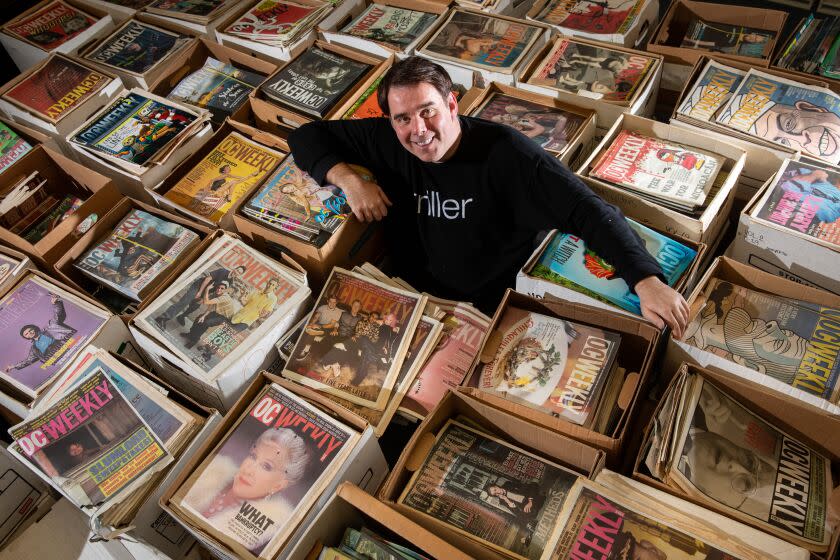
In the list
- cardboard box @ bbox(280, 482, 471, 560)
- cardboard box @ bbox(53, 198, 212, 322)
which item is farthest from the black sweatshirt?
cardboard box @ bbox(280, 482, 471, 560)

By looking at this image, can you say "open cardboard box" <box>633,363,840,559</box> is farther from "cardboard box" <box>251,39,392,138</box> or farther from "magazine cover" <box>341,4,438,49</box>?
"magazine cover" <box>341,4,438,49</box>

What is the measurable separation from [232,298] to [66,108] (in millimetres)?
1320

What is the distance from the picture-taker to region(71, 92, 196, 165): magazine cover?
98.4 inches

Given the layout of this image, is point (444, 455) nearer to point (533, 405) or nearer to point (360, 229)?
A: point (533, 405)

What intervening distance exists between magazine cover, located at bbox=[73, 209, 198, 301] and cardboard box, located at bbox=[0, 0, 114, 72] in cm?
121

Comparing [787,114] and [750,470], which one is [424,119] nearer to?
[750,470]

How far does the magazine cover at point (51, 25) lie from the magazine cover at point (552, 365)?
2.56 m

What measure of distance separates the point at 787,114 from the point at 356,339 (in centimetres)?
166

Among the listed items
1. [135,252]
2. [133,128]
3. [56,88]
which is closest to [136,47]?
[56,88]

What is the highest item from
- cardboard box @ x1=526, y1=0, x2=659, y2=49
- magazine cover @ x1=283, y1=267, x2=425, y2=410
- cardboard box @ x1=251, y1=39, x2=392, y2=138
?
cardboard box @ x1=526, y1=0, x2=659, y2=49

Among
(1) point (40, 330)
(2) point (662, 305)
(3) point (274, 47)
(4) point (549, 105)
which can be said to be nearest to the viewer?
A: (2) point (662, 305)

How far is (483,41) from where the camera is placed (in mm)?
2699

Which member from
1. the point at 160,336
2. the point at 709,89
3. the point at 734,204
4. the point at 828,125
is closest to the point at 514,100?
the point at 709,89

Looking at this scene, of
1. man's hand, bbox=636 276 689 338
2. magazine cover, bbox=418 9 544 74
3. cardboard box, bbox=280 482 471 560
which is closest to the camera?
cardboard box, bbox=280 482 471 560
